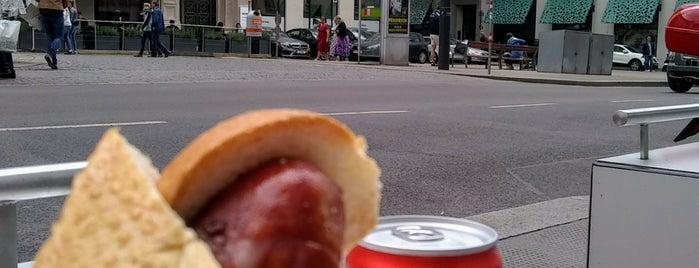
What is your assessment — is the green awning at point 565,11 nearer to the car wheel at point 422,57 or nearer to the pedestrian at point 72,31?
the car wheel at point 422,57

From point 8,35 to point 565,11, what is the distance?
35815 millimetres

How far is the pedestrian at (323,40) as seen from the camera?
90.4 ft

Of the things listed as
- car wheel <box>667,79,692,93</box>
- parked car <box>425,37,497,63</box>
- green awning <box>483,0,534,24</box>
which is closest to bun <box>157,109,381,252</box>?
car wheel <box>667,79,692,93</box>

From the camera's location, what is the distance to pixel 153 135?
7098 mm

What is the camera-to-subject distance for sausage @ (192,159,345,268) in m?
0.56

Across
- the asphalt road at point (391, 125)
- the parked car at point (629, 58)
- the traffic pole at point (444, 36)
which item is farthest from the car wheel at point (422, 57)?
the asphalt road at point (391, 125)

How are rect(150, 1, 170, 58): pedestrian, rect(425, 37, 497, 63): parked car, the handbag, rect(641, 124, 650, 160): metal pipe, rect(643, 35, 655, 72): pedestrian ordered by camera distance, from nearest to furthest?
rect(641, 124, 650, 160): metal pipe → the handbag → rect(150, 1, 170, 58): pedestrian → rect(425, 37, 497, 63): parked car → rect(643, 35, 655, 72): pedestrian

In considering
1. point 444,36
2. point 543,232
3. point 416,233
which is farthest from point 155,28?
point 416,233

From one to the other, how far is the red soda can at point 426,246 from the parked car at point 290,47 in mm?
27189

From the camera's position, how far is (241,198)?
1.90 ft

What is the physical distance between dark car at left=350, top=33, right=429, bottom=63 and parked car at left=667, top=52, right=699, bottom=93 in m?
11.2

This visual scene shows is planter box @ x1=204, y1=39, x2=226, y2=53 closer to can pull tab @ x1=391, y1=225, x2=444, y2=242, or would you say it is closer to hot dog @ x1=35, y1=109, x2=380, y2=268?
can pull tab @ x1=391, y1=225, x2=444, y2=242

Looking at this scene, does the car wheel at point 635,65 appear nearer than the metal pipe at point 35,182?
No

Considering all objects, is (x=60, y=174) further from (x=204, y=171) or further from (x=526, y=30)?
(x=526, y=30)
